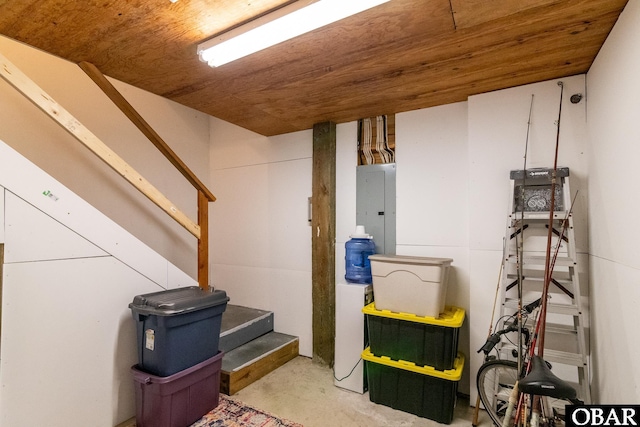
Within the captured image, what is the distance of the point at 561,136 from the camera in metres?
2.04

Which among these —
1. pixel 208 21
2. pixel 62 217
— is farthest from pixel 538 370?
pixel 62 217

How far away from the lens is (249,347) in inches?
116

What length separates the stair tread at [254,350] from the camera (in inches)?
102

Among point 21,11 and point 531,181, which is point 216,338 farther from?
point 531,181

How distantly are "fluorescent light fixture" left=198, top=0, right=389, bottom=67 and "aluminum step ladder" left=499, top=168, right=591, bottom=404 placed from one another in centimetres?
155

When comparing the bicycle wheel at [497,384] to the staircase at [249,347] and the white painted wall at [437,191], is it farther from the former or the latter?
the staircase at [249,347]

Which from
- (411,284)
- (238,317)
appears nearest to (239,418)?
(238,317)

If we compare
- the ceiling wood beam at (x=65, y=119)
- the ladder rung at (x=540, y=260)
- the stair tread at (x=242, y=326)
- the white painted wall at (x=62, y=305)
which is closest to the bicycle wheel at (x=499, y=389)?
the ladder rung at (x=540, y=260)

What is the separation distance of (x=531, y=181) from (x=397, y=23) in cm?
138

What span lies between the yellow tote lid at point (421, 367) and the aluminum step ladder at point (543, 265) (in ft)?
1.04

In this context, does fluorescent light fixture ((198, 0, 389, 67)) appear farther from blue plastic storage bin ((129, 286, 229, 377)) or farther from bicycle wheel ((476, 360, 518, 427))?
bicycle wheel ((476, 360, 518, 427))

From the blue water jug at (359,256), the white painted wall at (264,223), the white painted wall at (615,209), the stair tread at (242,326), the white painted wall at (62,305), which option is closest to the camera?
the white painted wall at (615,209)

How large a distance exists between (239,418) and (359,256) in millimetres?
1536

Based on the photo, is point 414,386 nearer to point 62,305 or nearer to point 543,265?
point 543,265
